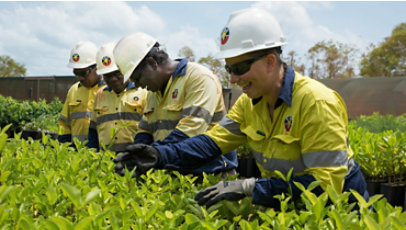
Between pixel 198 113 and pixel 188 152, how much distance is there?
45cm

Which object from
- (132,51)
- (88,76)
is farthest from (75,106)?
(132,51)

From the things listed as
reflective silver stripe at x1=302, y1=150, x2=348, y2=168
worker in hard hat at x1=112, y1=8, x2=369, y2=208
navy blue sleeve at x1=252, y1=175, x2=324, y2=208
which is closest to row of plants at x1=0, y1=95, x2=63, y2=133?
worker in hard hat at x1=112, y1=8, x2=369, y2=208

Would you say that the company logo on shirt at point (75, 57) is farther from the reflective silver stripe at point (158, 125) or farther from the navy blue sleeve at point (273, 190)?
the navy blue sleeve at point (273, 190)

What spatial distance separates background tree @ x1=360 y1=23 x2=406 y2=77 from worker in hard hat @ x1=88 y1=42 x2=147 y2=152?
23580mm

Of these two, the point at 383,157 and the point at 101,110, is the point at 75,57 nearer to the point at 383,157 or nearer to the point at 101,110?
the point at 101,110

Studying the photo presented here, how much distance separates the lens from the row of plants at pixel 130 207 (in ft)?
3.97

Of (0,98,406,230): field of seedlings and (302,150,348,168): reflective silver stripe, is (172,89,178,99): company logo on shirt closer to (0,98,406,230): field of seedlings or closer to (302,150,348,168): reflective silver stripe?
(0,98,406,230): field of seedlings

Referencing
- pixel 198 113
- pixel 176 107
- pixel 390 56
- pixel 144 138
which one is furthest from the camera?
pixel 390 56

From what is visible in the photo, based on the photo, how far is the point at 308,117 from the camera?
1878 millimetres

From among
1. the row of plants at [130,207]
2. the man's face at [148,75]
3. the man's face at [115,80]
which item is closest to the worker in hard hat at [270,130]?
the row of plants at [130,207]

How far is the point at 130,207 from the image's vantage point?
178 centimetres

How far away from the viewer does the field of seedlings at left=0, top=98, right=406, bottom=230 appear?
3.98ft

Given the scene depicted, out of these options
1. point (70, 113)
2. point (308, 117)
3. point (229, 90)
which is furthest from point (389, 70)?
point (308, 117)

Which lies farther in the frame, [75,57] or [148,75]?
[75,57]
